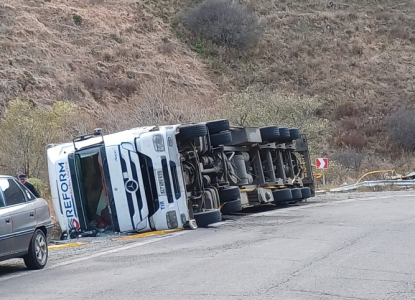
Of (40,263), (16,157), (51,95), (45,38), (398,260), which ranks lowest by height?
(398,260)

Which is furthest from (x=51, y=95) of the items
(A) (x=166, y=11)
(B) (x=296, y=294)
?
(B) (x=296, y=294)

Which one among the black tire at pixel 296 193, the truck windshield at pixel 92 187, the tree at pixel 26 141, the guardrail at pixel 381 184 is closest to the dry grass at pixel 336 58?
the guardrail at pixel 381 184

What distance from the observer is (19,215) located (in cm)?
1034

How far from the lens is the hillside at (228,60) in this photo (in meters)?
43.9

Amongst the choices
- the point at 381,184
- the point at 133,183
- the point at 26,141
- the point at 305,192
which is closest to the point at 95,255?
the point at 133,183

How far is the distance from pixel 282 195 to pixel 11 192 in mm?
10383

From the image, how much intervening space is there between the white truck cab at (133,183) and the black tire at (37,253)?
352 centimetres

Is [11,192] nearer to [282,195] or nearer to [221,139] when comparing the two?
[221,139]

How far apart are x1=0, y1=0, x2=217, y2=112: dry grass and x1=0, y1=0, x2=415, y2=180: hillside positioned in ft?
0.27

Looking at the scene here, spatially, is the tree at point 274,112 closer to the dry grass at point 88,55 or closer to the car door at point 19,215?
the dry grass at point 88,55

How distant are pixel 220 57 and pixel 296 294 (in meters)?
50.0

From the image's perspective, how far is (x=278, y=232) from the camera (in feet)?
45.1

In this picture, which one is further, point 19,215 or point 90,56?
point 90,56

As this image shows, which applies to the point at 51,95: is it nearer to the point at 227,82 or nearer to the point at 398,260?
the point at 227,82
